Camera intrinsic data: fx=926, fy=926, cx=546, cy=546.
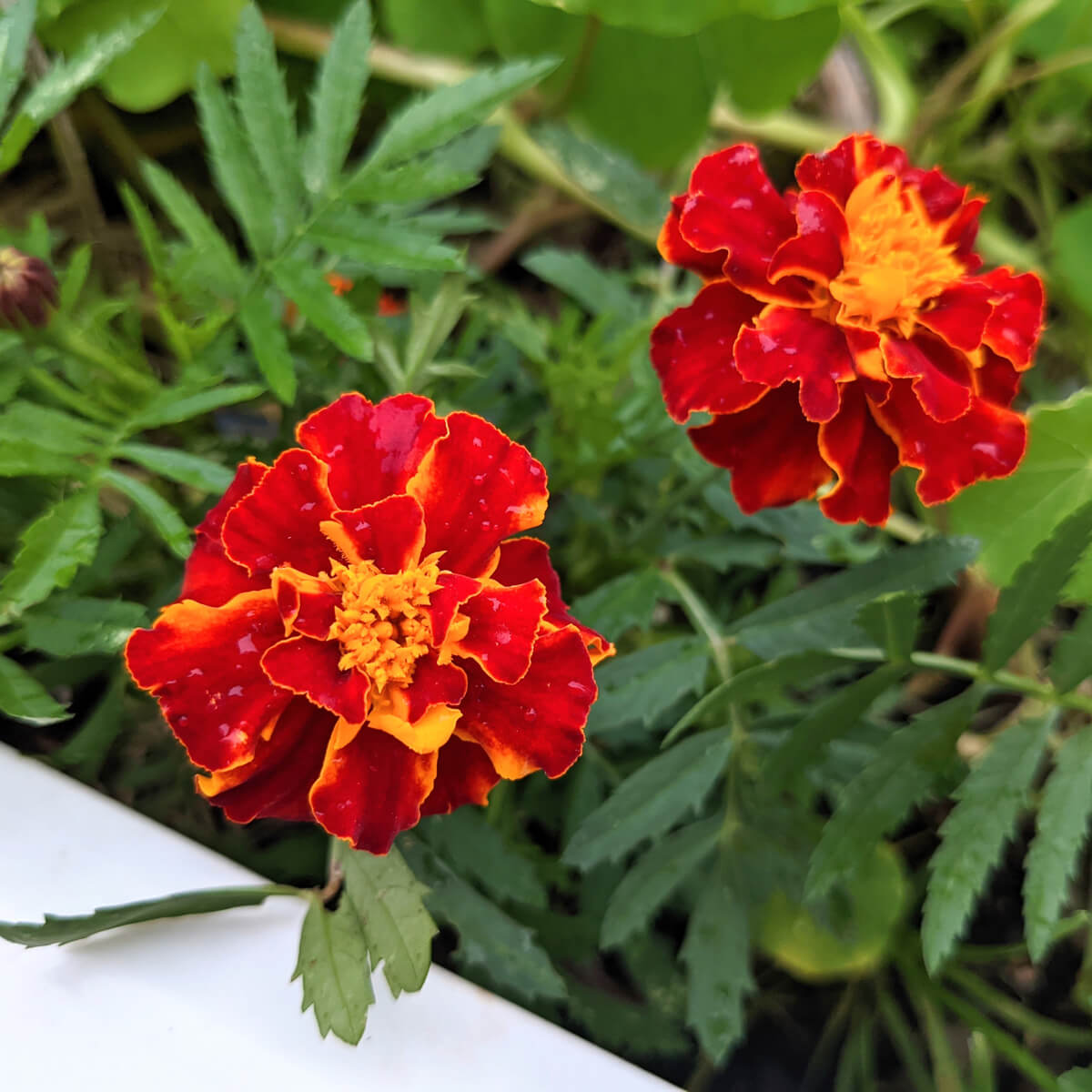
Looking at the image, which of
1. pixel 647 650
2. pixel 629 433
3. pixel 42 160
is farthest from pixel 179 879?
pixel 42 160

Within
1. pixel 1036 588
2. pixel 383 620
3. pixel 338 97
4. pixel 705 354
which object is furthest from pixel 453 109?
pixel 1036 588

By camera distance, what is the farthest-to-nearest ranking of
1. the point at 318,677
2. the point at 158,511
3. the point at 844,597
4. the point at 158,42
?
the point at 158,42
the point at 844,597
the point at 158,511
the point at 318,677

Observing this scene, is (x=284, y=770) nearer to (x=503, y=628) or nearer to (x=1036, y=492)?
(x=503, y=628)

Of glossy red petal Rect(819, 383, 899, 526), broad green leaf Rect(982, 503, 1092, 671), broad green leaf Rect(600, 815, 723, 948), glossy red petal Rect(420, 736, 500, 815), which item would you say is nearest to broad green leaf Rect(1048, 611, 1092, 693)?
broad green leaf Rect(982, 503, 1092, 671)

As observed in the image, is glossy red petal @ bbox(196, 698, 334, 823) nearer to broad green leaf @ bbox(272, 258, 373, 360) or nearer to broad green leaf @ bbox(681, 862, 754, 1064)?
broad green leaf @ bbox(272, 258, 373, 360)

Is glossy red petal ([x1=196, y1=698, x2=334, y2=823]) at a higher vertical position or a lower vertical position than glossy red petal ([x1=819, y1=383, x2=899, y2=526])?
lower

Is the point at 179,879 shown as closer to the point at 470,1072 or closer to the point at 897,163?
the point at 470,1072

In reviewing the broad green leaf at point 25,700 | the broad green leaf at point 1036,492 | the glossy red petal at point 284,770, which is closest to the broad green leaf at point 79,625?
the broad green leaf at point 25,700

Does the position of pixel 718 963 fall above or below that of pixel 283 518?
below
